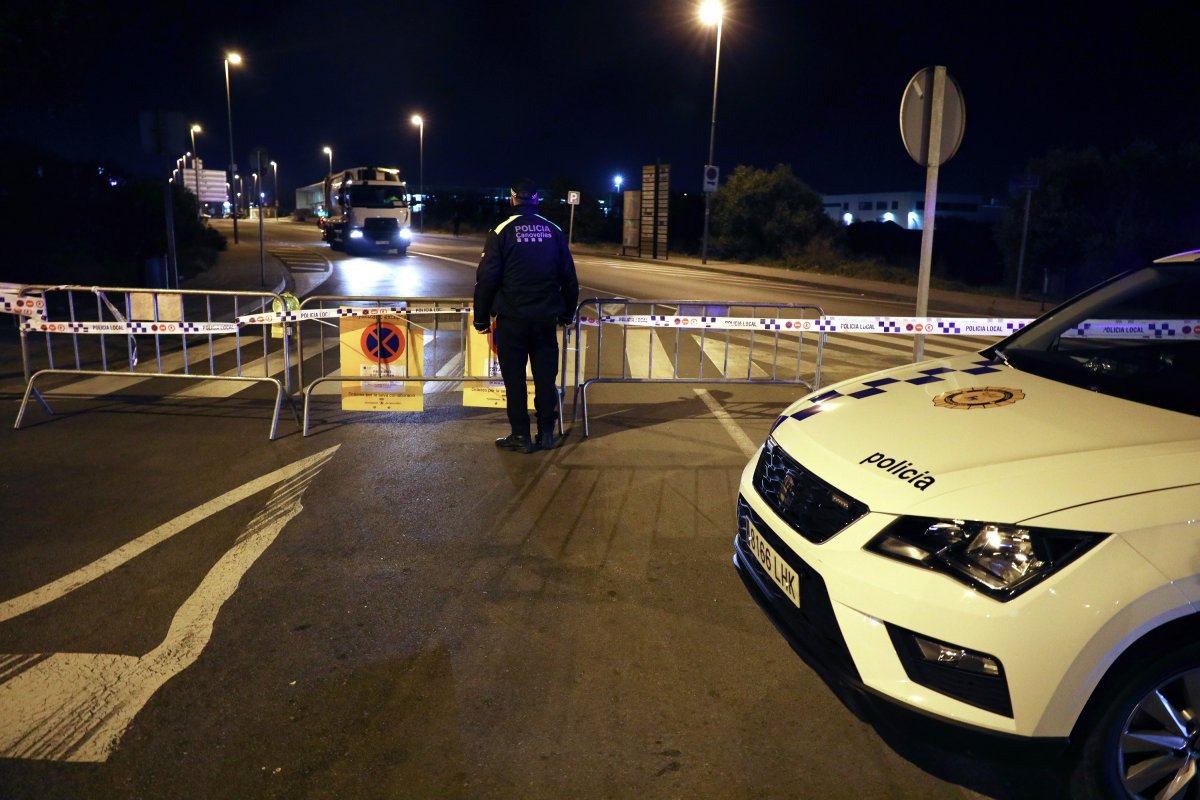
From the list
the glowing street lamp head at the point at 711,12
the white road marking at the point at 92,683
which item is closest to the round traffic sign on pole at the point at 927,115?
the white road marking at the point at 92,683

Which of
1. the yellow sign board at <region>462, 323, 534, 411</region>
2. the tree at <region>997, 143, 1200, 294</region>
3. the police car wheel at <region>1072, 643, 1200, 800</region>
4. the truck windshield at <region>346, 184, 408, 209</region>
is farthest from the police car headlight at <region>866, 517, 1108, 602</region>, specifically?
the truck windshield at <region>346, 184, 408, 209</region>

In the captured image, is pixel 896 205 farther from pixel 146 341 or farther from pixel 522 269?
pixel 522 269

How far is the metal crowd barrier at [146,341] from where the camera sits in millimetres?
7984

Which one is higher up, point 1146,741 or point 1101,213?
point 1101,213

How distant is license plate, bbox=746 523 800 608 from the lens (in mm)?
3191

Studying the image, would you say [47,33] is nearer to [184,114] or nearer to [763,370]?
[184,114]

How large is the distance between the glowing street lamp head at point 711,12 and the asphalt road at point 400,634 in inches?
1118

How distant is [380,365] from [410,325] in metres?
0.44

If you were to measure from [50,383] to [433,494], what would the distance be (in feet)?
19.0

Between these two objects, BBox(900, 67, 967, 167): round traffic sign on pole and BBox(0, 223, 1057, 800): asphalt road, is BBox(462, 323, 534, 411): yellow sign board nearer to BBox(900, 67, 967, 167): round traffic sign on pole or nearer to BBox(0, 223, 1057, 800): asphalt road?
BBox(0, 223, 1057, 800): asphalt road

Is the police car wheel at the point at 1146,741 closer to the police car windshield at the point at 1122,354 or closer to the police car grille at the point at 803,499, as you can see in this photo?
the police car grille at the point at 803,499

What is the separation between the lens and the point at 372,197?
3609 cm

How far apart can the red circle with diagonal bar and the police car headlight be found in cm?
577

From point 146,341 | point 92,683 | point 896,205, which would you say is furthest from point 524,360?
point 896,205
